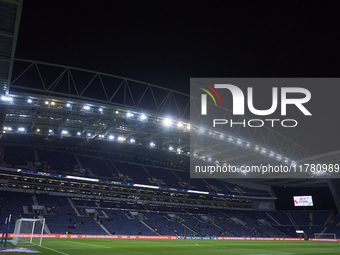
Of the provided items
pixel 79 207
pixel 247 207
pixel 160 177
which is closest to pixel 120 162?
pixel 160 177

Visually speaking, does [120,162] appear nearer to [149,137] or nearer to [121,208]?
[121,208]

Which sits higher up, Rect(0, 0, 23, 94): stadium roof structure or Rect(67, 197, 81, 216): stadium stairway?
Rect(0, 0, 23, 94): stadium roof structure

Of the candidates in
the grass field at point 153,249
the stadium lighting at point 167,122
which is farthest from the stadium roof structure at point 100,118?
the grass field at point 153,249

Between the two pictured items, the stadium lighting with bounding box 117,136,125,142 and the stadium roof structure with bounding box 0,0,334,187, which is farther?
the stadium lighting with bounding box 117,136,125,142

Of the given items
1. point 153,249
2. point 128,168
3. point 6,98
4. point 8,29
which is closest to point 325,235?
point 128,168

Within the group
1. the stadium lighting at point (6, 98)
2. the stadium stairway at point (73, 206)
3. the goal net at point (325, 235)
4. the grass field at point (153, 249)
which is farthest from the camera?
the goal net at point (325, 235)

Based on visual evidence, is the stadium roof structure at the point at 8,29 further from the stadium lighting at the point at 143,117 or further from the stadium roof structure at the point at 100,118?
the stadium lighting at the point at 143,117

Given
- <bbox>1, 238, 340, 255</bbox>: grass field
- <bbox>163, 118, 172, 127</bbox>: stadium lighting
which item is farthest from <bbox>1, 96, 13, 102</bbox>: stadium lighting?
<bbox>163, 118, 172, 127</bbox>: stadium lighting

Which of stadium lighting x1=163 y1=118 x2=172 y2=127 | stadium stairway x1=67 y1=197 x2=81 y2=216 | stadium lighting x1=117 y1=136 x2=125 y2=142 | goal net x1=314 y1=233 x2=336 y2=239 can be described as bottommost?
goal net x1=314 y1=233 x2=336 y2=239

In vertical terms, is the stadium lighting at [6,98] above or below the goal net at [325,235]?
above

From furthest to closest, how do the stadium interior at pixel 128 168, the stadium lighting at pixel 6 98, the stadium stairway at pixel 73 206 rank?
the stadium stairway at pixel 73 206 → the stadium interior at pixel 128 168 → the stadium lighting at pixel 6 98

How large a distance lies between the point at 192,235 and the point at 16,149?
112 feet

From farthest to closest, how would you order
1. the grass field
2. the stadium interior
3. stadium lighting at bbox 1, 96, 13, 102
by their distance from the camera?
1. the stadium interior
2. stadium lighting at bbox 1, 96, 13, 102
3. the grass field

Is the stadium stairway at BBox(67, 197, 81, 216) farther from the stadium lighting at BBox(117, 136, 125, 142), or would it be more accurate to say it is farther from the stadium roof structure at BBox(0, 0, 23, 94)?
the stadium roof structure at BBox(0, 0, 23, 94)
